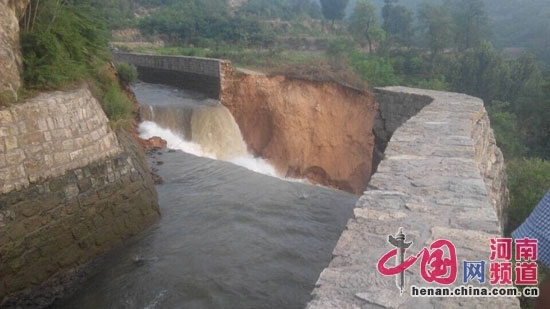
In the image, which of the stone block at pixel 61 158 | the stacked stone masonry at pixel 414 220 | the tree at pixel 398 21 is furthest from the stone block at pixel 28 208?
the tree at pixel 398 21

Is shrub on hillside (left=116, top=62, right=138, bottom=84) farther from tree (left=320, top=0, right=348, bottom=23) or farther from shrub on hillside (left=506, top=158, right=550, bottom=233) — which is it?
tree (left=320, top=0, right=348, bottom=23)

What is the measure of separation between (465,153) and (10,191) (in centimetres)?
500

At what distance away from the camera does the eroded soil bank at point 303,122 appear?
16.8 metres

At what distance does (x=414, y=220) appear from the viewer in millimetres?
3045

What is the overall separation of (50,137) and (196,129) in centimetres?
835

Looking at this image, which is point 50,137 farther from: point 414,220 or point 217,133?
point 217,133

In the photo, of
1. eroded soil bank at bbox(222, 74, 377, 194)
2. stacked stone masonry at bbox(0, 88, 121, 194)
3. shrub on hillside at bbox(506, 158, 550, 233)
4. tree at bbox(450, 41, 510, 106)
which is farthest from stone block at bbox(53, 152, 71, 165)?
tree at bbox(450, 41, 510, 106)

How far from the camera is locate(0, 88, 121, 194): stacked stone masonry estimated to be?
4.80m

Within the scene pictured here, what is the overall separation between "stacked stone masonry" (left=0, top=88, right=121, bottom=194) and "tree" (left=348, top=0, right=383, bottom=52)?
3191cm

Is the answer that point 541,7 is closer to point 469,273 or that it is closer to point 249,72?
point 249,72

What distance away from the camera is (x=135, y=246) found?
6.44 m

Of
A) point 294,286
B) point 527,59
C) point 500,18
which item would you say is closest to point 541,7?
point 500,18

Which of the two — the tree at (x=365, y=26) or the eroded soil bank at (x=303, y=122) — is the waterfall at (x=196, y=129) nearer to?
the eroded soil bank at (x=303, y=122)
